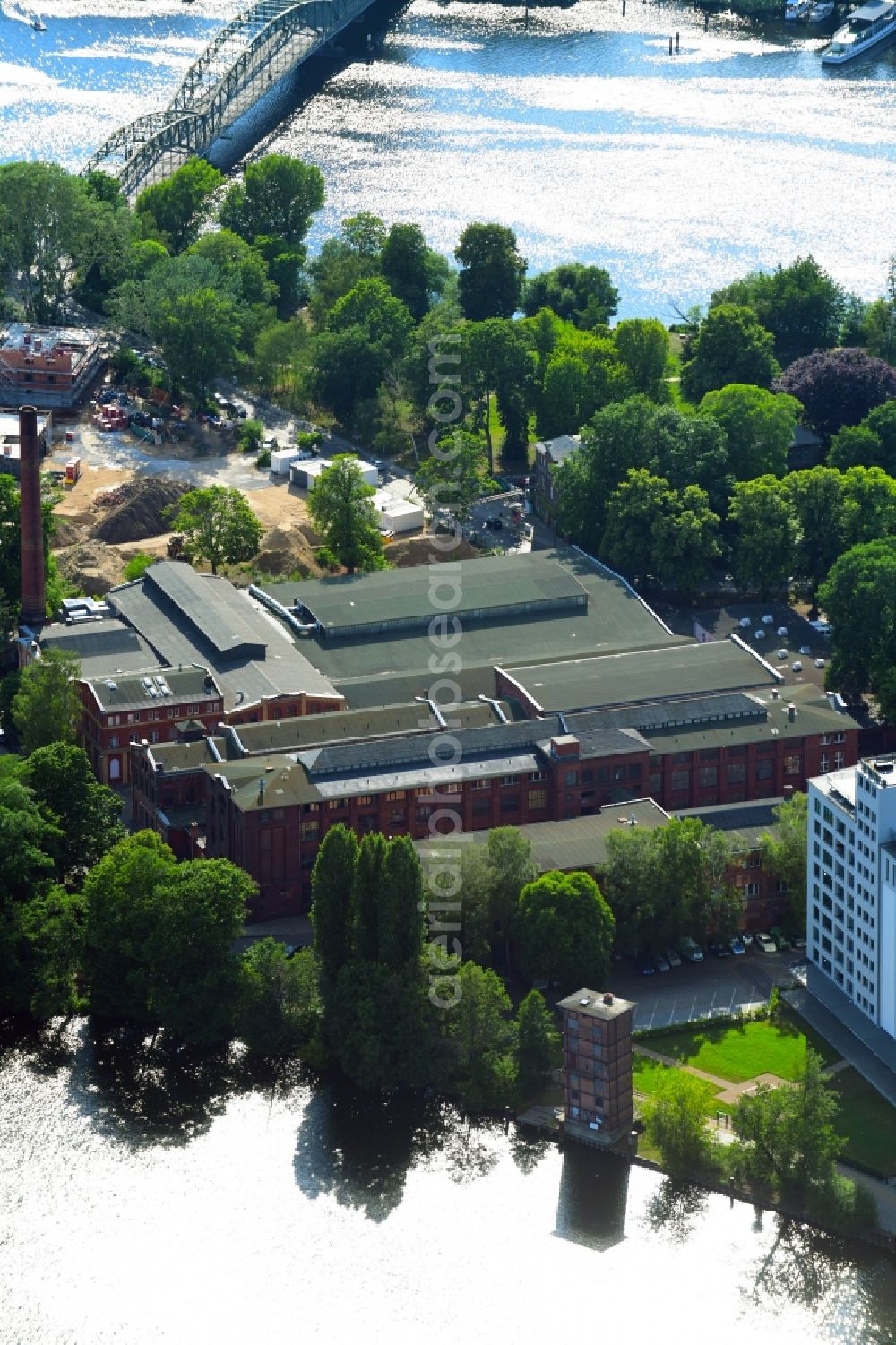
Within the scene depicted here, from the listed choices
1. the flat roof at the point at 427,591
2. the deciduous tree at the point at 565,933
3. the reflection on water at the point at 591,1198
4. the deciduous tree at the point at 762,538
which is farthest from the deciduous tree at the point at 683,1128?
the deciduous tree at the point at 762,538

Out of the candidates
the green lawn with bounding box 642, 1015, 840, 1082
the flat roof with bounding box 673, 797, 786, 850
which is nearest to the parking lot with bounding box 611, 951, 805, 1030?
the green lawn with bounding box 642, 1015, 840, 1082

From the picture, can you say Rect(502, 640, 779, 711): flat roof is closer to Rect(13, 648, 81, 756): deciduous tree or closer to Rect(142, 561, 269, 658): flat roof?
Rect(142, 561, 269, 658): flat roof

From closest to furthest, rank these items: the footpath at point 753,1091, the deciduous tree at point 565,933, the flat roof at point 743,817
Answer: the footpath at point 753,1091 → the deciduous tree at point 565,933 → the flat roof at point 743,817

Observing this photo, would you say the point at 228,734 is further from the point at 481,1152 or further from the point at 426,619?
the point at 481,1152

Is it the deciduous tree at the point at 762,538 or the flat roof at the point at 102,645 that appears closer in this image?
the flat roof at the point at 102,645

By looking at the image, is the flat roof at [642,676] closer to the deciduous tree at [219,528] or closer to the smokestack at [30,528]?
the deciduous tree at [219,528]

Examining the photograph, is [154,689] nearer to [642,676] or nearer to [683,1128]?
[642,676]

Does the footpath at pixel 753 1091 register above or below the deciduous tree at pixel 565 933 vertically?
below
